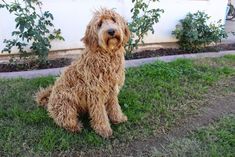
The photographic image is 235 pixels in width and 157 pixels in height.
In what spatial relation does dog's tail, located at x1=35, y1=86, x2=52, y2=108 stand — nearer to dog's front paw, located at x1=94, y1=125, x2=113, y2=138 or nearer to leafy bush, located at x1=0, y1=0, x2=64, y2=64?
dog's front paw, located at x1=94, y1=125, x2=113, y2=138

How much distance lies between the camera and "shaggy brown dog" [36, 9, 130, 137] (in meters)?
3.54

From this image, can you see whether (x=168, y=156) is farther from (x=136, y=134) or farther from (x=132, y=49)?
(x=132, y=49)

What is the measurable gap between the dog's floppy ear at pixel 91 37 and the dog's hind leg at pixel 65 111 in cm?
59

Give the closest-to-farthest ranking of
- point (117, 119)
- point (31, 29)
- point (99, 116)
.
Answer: point (99, 116), point (117, 119), point (31, 29)

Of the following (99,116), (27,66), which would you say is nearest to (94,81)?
(99,116)

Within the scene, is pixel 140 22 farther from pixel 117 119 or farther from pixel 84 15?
pixel 117 119

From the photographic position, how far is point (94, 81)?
3.74 meters

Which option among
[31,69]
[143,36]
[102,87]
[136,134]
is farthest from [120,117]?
[143,36]

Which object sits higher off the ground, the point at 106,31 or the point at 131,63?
the point at 106,31

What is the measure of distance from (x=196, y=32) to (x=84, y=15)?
2.06 m

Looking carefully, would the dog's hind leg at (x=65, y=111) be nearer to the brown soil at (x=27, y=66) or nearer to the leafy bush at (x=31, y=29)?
the leafy bush at (x=31, y=29)

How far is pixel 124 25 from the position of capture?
11.9ft

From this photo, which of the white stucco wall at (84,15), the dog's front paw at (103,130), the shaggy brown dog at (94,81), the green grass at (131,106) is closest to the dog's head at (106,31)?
the shaggy brown dog at (94,81)

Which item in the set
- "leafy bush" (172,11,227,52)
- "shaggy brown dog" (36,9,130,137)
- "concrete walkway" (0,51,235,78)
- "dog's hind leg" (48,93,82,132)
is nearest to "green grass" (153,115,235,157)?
"shaggy brown dog" (36,9,130,137)
